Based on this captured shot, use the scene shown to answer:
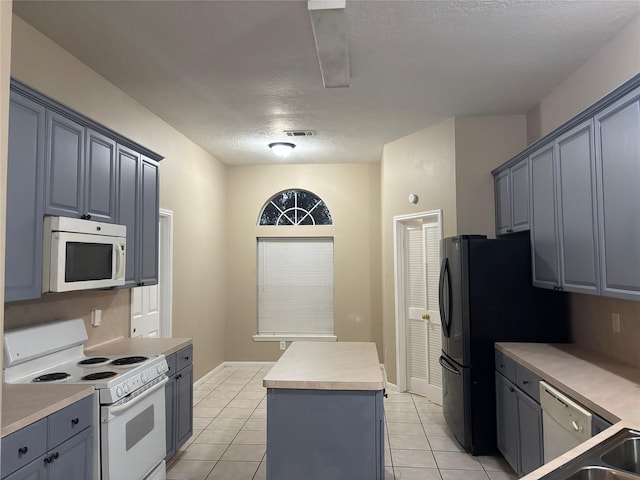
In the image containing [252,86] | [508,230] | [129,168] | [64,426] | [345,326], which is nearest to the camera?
[64,426]

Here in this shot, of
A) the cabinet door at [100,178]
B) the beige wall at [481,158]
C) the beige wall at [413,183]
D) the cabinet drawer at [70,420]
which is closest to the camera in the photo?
the cabinet drawer at [70,420]

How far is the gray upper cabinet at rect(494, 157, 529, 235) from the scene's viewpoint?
336cm

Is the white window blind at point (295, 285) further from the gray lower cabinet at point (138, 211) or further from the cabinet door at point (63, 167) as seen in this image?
the cabinet door at point (63, 167)

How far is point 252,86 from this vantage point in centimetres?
346

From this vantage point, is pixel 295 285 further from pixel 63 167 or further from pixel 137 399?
pixel 63 167

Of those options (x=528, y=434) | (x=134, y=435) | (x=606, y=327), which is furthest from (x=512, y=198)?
(x=134, y=435)

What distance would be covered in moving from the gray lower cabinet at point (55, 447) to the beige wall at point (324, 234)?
4115 mm

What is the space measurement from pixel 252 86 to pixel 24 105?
5.68ft

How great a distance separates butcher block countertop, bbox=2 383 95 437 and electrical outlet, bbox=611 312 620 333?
307 centimetres

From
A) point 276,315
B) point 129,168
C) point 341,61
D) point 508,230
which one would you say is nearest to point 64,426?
point 129,168

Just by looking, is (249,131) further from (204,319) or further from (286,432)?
(286,432)

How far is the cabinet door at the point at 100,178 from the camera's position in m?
2.66

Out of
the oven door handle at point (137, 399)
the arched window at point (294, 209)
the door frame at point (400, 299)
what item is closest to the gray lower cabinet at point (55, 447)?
the oven door handle at point (137, 399)

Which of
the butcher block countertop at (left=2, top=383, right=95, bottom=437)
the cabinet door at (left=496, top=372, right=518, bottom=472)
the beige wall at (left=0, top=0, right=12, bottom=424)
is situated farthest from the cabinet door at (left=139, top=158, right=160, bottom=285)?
the cabinet door at (left=496, top=372, right=518, bottom=472)
